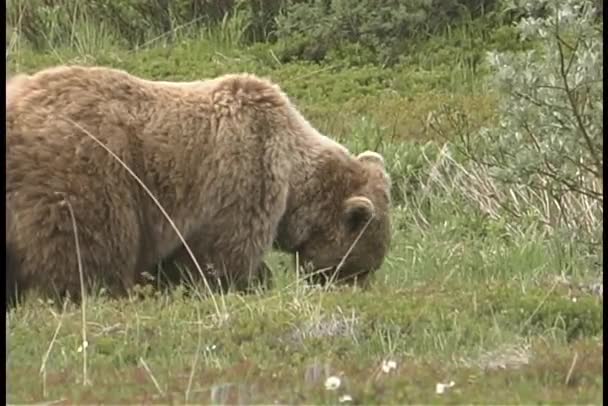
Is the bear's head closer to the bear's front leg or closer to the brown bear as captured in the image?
the brown bear

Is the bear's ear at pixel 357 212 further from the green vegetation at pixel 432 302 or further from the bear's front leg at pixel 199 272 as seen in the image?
the bear's front leg at pixel 199 272

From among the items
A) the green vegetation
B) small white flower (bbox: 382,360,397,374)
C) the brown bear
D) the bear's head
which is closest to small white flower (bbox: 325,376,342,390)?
the green vegetation

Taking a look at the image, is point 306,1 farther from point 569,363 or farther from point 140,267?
point 569,363

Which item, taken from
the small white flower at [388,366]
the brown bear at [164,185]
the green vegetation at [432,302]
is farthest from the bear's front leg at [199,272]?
Answer: the small white flower at [388,366]

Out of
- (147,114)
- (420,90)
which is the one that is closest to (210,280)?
(147,114)

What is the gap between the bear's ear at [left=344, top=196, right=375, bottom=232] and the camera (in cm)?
1012

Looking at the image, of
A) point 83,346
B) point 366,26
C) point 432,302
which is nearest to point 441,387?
point 83,346

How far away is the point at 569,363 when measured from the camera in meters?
6.65

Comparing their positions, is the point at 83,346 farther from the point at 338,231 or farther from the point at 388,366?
the point at 338,231

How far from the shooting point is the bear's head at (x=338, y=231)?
10227 mm

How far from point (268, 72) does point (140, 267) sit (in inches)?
350

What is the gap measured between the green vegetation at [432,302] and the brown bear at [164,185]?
0.31 metres

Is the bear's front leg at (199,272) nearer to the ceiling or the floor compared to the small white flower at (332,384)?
nearer to the floor

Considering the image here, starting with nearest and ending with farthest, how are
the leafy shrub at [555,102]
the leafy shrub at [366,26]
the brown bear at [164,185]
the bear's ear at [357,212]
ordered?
the brown bear at [164,185] < the leafy shrub at [555,102] < the bear's ear at [357,212] < the leafy shrub at [366,26]
